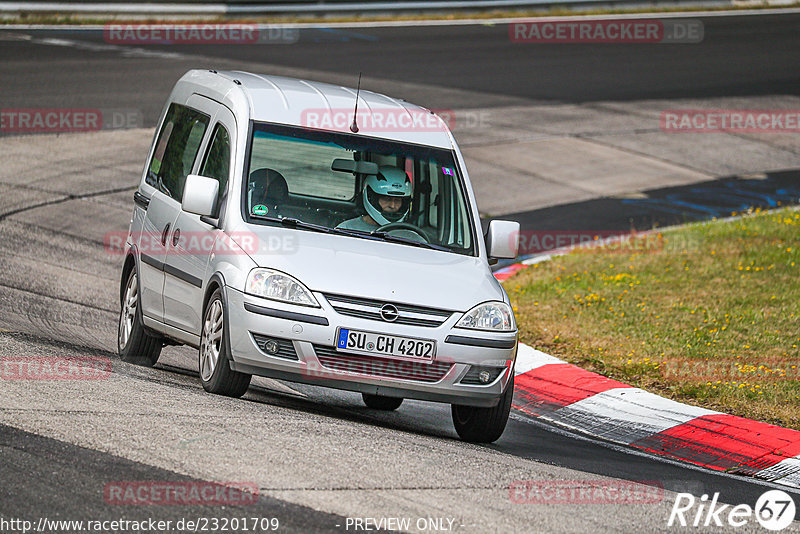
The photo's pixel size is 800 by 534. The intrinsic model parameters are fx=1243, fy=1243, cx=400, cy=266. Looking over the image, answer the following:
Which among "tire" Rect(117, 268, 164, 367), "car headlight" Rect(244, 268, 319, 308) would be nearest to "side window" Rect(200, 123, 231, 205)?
"car headlight" Rect(244, 268, 319, 308)

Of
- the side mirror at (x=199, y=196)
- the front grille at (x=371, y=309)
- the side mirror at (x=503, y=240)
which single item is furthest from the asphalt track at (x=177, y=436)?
the side mirror at (x=503, y=240)

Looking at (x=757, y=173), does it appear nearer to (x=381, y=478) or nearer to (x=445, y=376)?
(x=445, y=376)

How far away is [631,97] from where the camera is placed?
945 inches

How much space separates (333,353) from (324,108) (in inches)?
79.1

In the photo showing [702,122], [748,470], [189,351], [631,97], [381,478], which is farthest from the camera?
[631,97]

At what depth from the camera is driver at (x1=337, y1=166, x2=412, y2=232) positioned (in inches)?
321

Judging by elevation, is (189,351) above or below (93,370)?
below

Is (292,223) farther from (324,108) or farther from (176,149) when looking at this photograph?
(176,149)

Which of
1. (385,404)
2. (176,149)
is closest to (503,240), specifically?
(385,404)

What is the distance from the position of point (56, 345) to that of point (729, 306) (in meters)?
6.26

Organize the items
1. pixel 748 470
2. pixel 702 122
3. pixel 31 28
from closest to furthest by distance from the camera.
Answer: pixel 748 470 < pixel 702 122 < pixel 31 28

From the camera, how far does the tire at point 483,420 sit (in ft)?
25.2

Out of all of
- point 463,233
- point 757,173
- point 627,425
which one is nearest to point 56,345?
point 463,233

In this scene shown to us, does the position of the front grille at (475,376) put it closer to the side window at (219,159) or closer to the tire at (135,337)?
the side window at (219,159)
